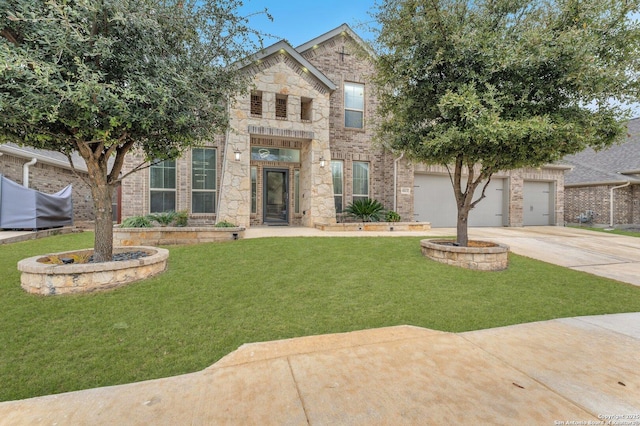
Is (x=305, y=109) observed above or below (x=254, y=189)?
above

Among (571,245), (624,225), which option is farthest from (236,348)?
(624,225)

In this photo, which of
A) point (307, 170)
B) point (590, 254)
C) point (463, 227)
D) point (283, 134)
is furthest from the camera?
point (307, 170)

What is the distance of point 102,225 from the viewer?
449 cm

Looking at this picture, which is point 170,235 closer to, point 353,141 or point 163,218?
point 163,218

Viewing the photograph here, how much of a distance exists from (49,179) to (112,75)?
11.4 m

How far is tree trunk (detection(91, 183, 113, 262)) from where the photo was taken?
4.46 m

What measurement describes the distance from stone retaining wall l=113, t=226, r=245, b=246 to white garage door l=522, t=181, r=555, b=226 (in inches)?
538

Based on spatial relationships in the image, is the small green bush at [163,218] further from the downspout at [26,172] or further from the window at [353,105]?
the window at [353,105]

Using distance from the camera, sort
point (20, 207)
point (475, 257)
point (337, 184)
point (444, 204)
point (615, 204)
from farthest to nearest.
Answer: point (615, 204) < point (444, 204) < point (337, 184) < point (20, 207) < point (475, 257)

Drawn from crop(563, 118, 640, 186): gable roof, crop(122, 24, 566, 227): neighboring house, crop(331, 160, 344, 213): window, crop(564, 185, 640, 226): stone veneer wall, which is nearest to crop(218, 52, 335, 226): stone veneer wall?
crop(122, 24, 566, 227): neighboring house

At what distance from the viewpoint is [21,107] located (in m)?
3.13

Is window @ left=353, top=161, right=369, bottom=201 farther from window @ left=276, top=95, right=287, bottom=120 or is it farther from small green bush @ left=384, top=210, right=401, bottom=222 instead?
window @ left=276, top=95, right=287, bottom=120

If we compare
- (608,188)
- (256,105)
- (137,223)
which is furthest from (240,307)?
(608,188)

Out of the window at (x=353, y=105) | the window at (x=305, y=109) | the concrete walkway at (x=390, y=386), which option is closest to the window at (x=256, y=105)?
the window at (x=305, y=109)
